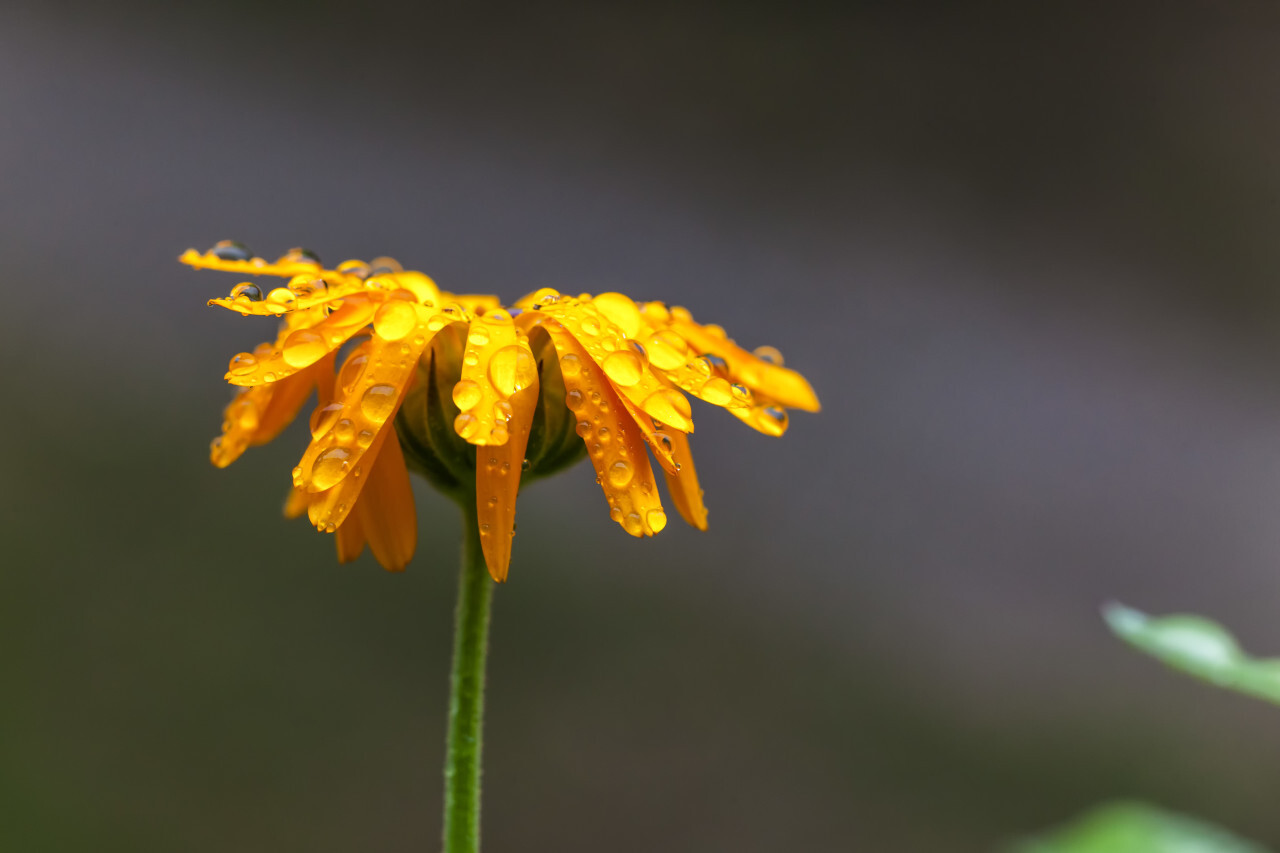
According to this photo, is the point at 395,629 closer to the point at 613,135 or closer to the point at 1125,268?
the point at 613,135

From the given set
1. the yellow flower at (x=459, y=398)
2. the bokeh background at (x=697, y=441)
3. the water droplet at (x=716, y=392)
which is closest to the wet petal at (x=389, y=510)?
the yellow flower at (x=459, y=398)

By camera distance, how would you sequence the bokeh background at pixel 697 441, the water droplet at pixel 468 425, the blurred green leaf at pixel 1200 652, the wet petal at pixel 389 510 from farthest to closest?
the bokeh background at pixel 697 441 < the wet petal at pixel 389 510 < the water droplet at pixel 468 425 < the blurred green leaf at pixel 1200 652

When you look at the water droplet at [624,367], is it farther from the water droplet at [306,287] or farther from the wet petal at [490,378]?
the water droplet at [306,287]

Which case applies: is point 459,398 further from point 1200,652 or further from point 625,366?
point 1200,652

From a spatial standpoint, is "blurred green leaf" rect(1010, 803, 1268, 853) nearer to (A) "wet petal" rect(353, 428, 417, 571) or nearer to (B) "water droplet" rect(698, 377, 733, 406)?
(B) "water droplet" rect(698, 377, 733, 406)

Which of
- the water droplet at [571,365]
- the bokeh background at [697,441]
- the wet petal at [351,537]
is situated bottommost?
the wet petal at [351,537]
